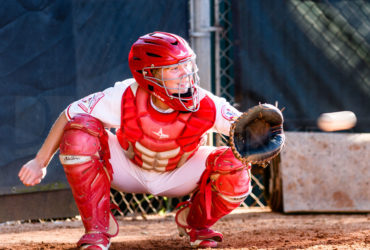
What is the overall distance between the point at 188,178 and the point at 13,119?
1.61 m

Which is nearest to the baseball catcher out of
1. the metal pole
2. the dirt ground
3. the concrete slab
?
the dirt ground

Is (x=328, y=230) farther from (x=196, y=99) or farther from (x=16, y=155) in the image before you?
(x=16, y=155)

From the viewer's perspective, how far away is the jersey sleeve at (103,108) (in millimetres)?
3285

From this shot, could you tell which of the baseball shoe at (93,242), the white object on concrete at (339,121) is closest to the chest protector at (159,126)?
the baseball shoe at (93,242)

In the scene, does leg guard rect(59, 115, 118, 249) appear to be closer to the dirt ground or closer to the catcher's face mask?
the dirt ground

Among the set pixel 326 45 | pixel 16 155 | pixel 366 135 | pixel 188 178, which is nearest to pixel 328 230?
pixel 188 178

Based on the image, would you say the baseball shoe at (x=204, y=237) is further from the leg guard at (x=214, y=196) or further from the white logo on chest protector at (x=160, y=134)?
the white logo on chest protector at (x=160, y=134)

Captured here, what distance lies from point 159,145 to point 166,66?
0.48 meters

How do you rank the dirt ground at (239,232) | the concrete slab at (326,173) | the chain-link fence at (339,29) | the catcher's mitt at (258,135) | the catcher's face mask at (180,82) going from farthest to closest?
the chain-link fence at (339,29)
the concrete slab at (326,173)
the dirt ground at (239,232)
the catcher's face mask at (180,82)
the catcher's mitt at (258,135)

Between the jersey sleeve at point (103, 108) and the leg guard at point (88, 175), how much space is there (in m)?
0.08

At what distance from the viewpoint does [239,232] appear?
400 cm

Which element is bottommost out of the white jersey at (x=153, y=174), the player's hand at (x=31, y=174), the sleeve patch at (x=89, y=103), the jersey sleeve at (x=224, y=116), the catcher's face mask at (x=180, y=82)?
the white jersey at (x=153, y=174)

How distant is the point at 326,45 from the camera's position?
5.09 meters

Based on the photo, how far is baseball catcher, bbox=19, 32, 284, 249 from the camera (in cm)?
310
